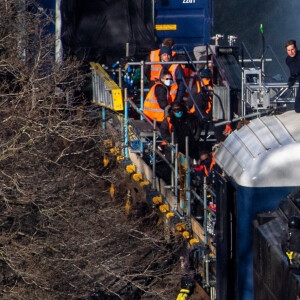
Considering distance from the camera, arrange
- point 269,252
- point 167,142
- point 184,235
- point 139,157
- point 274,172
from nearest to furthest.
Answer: point 269,252 < point 274,172 < point 184,235 < point 167,142 < point 139,157

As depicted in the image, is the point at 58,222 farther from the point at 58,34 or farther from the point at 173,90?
the point at 58,34

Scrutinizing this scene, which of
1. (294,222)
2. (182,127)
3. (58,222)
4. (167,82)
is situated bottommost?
(58,222)

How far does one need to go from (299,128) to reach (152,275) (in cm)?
509

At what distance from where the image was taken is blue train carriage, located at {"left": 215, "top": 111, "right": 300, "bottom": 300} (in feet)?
18.5

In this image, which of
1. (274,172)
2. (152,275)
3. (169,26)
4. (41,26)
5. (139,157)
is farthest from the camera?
(169,26)

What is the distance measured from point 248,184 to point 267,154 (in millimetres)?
214

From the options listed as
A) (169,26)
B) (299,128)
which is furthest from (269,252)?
(169,26)

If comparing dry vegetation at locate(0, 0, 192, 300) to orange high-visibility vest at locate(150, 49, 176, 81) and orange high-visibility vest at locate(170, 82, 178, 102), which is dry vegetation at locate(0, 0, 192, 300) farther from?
orange high-visibility vest at locate(150, 49, 176, 81)

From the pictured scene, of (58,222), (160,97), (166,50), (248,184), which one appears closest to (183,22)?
(166,50)

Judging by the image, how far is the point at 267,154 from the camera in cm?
567

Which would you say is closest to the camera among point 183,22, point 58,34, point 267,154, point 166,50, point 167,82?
point 267,154

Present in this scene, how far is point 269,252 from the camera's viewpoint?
16.7 ft

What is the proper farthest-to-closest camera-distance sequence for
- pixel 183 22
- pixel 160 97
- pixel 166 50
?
pixel 183 22
pixel 166 50
pixel 160 97

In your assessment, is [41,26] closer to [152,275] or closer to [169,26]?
[169,26]
